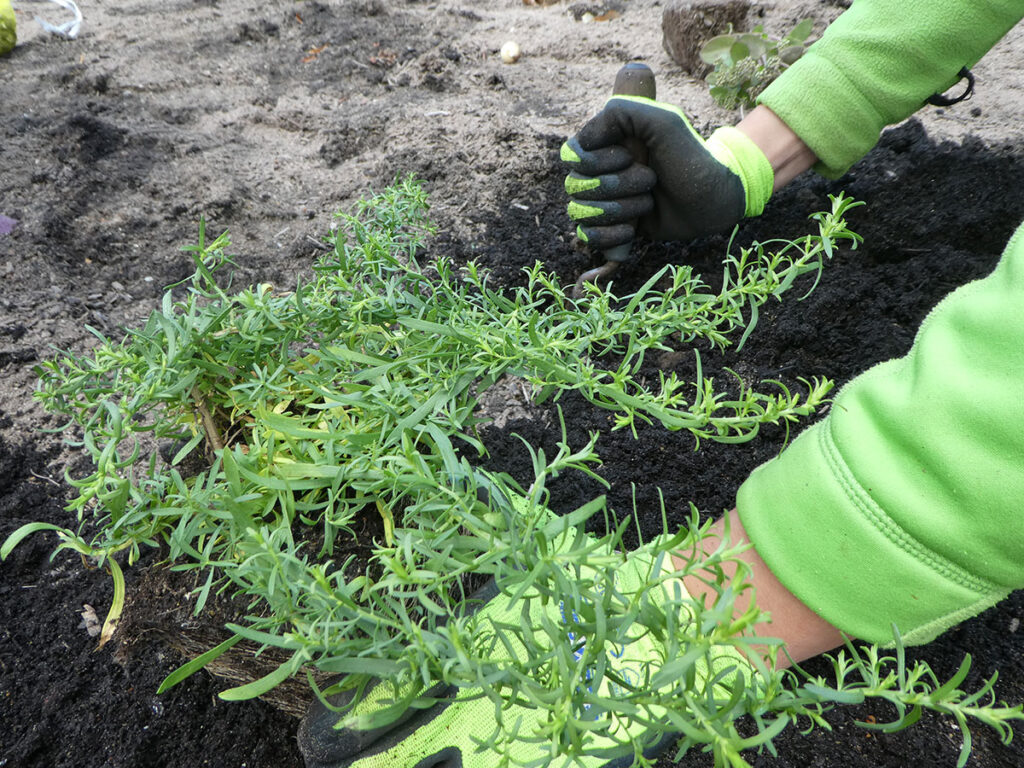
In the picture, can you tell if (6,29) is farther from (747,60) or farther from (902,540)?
(902,540)

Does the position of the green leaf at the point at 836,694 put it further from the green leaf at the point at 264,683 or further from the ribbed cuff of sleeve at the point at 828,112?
the ribbed cuff of sleeve at the point at 828,112

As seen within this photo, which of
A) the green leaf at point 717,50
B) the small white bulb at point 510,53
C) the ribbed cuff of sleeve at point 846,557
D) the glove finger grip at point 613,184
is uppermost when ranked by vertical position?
the green leaf at point 717,50

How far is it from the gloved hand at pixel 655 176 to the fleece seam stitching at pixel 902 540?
37.2 inches

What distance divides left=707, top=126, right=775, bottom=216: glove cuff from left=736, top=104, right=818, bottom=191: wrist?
0.04m

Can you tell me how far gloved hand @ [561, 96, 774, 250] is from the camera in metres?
1.64

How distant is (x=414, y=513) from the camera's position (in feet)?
2.41

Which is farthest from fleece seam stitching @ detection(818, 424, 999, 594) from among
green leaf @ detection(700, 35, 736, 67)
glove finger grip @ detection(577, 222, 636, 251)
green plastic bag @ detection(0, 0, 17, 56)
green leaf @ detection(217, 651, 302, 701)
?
green plastic bag @ detection(0, 0, 17, 56)

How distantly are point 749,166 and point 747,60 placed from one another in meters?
0.70

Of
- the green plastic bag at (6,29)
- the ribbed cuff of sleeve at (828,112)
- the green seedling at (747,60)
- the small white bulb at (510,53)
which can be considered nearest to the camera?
the ribbed cuff of sleeve at (828,112)

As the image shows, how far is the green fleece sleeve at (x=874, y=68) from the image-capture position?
156 centimetres

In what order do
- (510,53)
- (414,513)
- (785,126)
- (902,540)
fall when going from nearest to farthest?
(414,513) → (902,540) → (785,126) → (510,53)

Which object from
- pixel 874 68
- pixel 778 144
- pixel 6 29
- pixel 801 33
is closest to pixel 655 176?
pixel 778 144

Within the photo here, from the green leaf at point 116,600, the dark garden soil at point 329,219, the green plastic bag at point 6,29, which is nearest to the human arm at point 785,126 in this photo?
the dark garden soil at point 329,219

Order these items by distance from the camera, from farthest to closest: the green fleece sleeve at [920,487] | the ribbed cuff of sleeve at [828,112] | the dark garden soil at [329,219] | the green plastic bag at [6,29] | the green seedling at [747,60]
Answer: the green plastic bag at [6,29]
the green seedling at [747,60]
the ribbed cuff of sleeve at [828,112]
the dark garden soil at [329,219]
the green fleece sleeve at [920,487]
